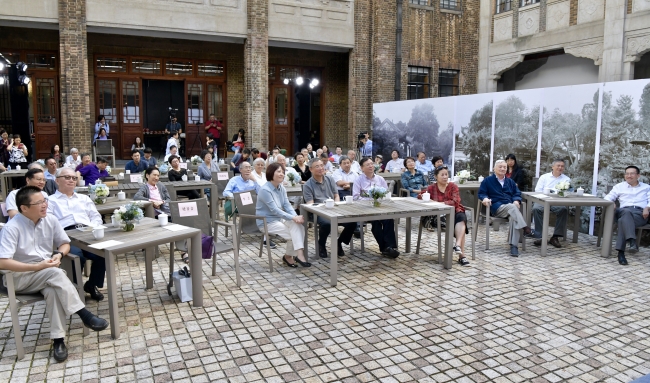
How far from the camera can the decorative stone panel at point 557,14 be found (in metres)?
17.4

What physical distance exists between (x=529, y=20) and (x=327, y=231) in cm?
1529

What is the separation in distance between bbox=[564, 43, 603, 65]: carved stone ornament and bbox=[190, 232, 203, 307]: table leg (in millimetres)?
15564

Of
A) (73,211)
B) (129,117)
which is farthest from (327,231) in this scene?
(129,117)

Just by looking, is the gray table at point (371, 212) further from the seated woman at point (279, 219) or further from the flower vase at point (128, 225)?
the flower vase at point (128, 225)

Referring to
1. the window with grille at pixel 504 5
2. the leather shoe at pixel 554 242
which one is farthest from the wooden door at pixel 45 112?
the window with grille at pixel 504 5

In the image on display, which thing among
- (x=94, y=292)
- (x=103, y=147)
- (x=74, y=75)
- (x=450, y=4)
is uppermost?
(x=450, y=4)

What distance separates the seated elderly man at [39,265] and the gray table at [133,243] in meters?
0.22

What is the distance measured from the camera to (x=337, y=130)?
22375 millimetres

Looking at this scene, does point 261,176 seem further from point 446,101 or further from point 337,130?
point 337,130

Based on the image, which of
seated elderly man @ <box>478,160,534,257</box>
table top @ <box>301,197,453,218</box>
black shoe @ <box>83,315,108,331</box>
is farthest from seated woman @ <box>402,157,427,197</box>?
black shoe @ <box>83,315,108,331</box>

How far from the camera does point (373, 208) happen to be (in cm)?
674

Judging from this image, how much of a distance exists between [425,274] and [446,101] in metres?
7.46

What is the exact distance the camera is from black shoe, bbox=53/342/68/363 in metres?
4.19

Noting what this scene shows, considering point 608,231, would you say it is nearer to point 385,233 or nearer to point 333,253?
point 385,233
